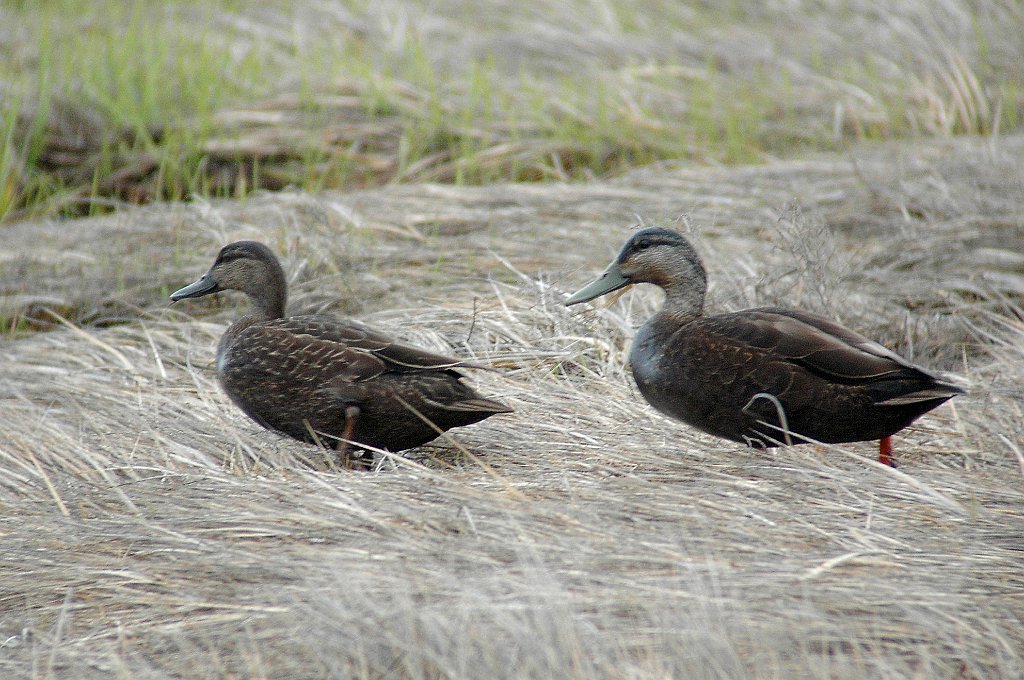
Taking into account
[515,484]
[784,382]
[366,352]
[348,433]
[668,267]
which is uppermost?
[668,267]

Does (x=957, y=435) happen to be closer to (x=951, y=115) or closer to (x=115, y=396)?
(x=115, y=396)

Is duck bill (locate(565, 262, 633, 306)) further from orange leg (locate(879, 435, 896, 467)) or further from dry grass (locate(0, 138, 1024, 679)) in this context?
orange leg (locate(879, 435, 896, 467))

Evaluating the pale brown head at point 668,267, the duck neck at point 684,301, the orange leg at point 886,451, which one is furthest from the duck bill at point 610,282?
the orange leg at point 886,451

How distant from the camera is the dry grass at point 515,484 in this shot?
2383 millimetres

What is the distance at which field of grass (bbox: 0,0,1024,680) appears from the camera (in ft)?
8.09

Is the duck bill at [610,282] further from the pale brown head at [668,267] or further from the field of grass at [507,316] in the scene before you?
the field of grass at [507,316]

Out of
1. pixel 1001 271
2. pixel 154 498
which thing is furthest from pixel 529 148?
pixel 154 498

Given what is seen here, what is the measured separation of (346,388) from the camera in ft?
11.8

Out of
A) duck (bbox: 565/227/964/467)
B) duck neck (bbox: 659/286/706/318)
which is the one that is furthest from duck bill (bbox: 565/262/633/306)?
duck (bbox: 565/227/964/467)

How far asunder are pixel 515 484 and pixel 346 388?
0.66 meters

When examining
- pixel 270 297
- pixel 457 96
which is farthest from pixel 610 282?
pixel 457 96

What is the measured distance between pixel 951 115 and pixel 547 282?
3411mm

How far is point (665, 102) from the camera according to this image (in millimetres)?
7465

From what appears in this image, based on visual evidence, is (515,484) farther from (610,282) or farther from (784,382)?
(610,282)
